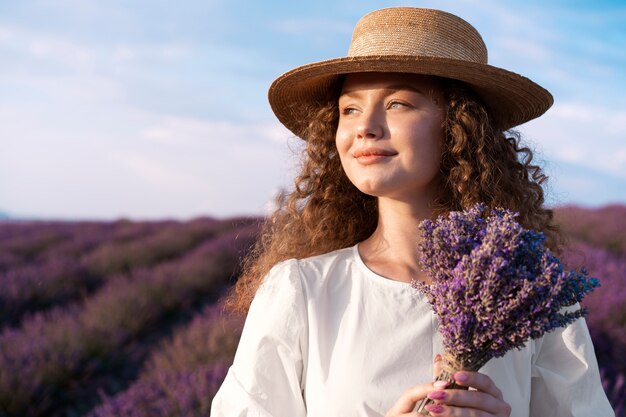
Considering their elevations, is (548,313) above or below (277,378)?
above

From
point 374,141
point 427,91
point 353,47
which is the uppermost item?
point 353,47

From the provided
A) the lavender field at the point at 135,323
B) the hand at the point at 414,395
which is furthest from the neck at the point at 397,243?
the lavender field at the point at 135,323

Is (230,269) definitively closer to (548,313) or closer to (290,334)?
(290,334)

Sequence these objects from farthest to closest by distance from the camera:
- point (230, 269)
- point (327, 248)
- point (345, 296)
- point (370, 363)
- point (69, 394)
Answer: point (230, 269), point (69, 394), point (327, 248), point (345, 296), point (370, 363)

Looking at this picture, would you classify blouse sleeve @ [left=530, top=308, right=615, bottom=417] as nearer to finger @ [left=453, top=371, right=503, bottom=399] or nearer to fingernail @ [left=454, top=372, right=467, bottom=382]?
finger @ [left=453, top=371, right=503, bottom=399]

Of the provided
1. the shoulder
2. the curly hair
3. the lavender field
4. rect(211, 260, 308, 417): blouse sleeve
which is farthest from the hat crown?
the lavender field

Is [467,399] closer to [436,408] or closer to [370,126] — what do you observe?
[436,408]

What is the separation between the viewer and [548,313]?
53.2 inches

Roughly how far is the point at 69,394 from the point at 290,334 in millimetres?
4094

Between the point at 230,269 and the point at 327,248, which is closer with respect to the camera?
the point at 327,248

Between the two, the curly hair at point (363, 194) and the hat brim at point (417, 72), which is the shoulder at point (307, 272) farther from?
the hat brim at point (417, 72)

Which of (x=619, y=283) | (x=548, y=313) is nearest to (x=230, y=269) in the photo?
(x=619, y=283)

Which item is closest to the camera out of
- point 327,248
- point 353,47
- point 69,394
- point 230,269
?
point 353,47

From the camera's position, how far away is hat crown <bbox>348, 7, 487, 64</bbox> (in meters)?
2.06
